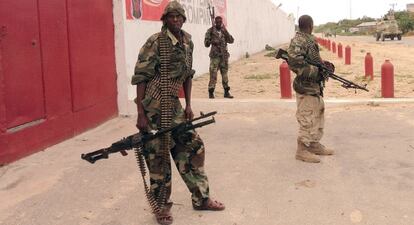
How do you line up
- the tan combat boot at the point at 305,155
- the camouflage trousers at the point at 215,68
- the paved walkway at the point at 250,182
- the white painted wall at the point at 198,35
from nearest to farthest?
1. the paved walkway at the point at 250,182
2. the tan combat boot at the point at 305,155
3. the white painted wall at the point at 198,35
4. the camouflage trousers at the point at 215,68

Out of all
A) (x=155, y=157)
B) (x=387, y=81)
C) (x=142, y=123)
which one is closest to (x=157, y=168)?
(x=155, y=157)

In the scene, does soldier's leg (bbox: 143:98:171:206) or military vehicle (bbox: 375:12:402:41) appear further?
military vehicle (bbox: 375:12:402:41)

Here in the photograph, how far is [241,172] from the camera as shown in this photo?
5.24 metres

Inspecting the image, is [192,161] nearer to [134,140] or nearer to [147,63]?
[134,140]

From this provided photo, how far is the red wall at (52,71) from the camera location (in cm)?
545

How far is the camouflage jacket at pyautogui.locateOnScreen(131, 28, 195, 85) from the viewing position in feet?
11.9

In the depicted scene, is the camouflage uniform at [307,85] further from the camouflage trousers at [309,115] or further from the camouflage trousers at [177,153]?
the camouflage trousers at [177,153]

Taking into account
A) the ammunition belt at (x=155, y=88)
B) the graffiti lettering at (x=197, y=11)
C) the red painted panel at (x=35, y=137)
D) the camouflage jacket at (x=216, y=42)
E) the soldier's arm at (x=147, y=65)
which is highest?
the graffiti lettering at (x=197, y=11)

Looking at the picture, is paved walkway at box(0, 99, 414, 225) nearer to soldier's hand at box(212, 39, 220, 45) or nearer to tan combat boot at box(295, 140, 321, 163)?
tan combat boot at box(295, 140, 321, 163)

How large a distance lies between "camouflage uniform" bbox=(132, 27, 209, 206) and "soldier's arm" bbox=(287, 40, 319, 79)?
5.58ft

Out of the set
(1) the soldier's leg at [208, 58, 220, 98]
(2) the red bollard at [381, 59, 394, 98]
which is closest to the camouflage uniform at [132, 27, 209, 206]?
(1) the soldier's leg at [208, 58, 220, 98]

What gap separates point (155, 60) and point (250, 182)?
71.0 inches

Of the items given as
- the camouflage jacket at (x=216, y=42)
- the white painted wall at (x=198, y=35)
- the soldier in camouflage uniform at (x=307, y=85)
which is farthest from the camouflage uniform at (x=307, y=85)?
the camouflage jacket at (x=216, y=42)

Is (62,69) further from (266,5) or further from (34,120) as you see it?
(266,5)
